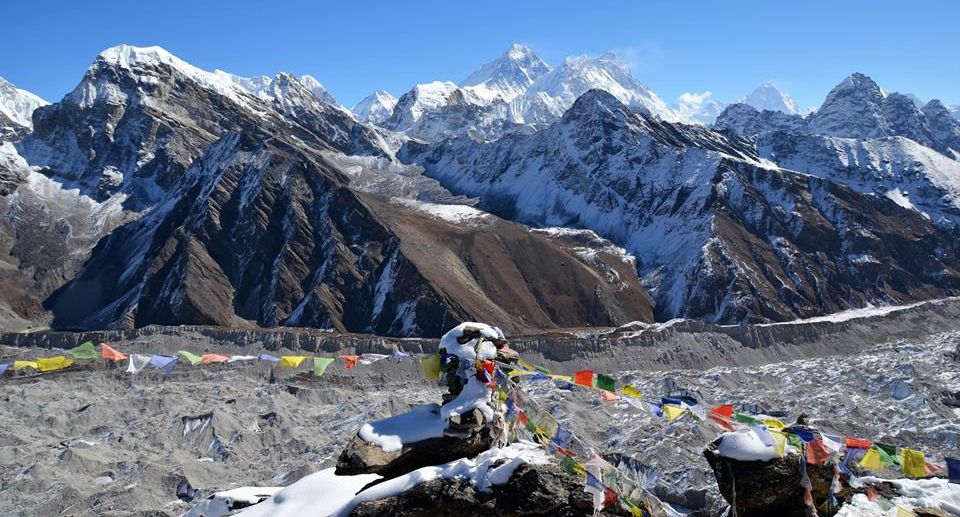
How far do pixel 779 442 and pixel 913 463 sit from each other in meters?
4.85

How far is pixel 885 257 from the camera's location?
477 ft

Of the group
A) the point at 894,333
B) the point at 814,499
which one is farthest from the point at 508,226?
the point at 814,499

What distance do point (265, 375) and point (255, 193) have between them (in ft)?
189

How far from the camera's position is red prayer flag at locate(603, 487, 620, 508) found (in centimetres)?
1789

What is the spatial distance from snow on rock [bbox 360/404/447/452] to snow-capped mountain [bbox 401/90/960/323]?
109m

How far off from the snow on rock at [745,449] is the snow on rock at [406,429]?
309 inches

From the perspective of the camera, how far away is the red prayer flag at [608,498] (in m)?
17.9

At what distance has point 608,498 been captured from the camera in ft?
58.9

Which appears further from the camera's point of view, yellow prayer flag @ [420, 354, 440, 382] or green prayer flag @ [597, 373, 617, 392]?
green prayer flag @ [597, 373, 617, 392]

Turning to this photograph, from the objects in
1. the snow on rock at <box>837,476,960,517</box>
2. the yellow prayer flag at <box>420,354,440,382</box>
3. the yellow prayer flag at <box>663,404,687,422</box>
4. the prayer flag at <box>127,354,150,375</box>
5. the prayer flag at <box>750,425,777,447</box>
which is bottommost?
the snow on rock at <box>837,476,960,517</box>

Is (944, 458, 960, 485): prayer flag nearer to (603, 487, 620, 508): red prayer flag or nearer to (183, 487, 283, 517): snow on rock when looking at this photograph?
(603, 487, 620, 508): red prayer flag

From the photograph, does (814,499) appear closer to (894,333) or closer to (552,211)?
(894,333)

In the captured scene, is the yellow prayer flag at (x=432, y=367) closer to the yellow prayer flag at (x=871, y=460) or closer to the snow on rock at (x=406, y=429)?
the snow on rock at (x=406, y=429)

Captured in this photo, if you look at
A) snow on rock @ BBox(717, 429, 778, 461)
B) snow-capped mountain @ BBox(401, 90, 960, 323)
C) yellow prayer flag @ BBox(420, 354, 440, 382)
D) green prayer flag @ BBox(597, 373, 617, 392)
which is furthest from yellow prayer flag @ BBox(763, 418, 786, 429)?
snow-capped mountain @ BBox(401, 90, 960, 323)
